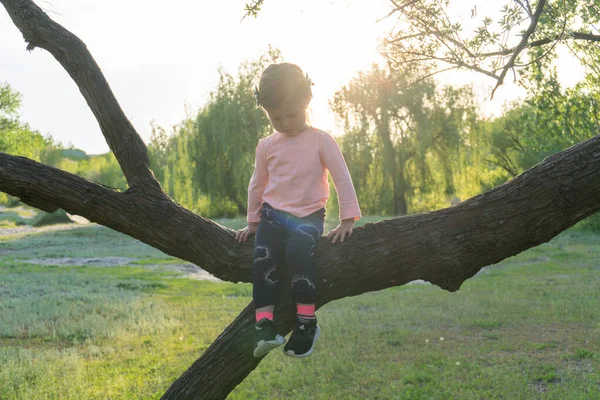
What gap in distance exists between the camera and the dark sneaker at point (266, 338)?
10.3 feet

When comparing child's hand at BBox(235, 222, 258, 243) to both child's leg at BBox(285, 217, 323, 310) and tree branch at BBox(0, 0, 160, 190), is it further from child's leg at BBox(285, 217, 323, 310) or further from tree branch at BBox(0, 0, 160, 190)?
tree branch at BBox(0, 0, 160, 190)

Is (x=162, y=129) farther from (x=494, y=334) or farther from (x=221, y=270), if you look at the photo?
(x=221, y=270)

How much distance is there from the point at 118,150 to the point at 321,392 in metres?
3.96

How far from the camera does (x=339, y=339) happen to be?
8.84 metres

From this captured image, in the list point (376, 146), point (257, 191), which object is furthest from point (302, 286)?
point (376, 146)

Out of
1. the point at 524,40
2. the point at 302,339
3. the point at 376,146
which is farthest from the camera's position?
the point at 376,146

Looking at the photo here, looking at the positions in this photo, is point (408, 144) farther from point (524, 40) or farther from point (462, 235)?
point (462, 235)

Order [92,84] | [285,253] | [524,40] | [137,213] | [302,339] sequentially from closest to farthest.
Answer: [302,339], [285,253], [137,213], [92,84], [524,40]

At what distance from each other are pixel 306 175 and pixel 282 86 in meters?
0.49

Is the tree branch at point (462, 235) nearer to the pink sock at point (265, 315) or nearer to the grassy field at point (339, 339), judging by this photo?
the pink sock at point (265, 315)

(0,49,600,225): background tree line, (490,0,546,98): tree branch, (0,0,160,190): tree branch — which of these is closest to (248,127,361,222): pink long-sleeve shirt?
(0,0,160,190): tree branch

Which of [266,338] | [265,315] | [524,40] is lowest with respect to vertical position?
[266,338]

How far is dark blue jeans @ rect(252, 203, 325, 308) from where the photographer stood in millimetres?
3170

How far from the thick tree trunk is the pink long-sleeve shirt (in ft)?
0.79
